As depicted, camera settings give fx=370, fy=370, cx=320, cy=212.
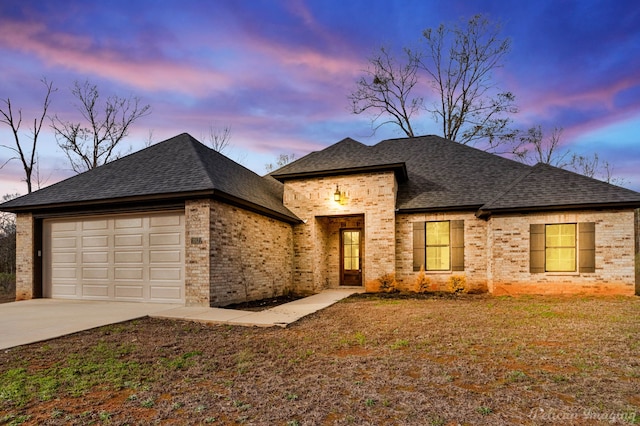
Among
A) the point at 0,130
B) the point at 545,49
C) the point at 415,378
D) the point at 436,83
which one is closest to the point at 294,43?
the point at 545,49

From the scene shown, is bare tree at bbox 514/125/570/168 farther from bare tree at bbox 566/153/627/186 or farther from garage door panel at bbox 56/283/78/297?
garage door panel at bbox 56/283/78/297

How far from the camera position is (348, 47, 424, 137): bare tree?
80.2ft

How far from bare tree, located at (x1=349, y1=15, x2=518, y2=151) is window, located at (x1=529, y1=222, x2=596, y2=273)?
13445 millimetres

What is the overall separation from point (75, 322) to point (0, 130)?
66.3ft

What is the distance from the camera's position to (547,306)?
8.96m

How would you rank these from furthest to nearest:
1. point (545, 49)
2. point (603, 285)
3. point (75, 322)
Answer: point (545, 49) < point (603, 285) < point (75, 322)

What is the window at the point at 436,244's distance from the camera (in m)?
12.8

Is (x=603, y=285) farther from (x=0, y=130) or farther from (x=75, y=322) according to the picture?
(x=0, y=130)

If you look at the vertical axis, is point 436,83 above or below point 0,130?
above

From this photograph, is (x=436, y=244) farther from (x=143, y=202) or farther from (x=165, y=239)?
(x=143, y=202)

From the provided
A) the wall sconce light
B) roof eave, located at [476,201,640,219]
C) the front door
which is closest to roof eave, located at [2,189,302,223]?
the wall sconce light

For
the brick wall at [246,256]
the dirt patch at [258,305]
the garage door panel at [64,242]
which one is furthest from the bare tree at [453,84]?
the garage door panel at [64,242]

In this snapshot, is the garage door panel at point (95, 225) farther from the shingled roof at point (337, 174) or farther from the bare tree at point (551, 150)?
the bare tree at point (551, 150)

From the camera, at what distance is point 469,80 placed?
23766 millimetres
